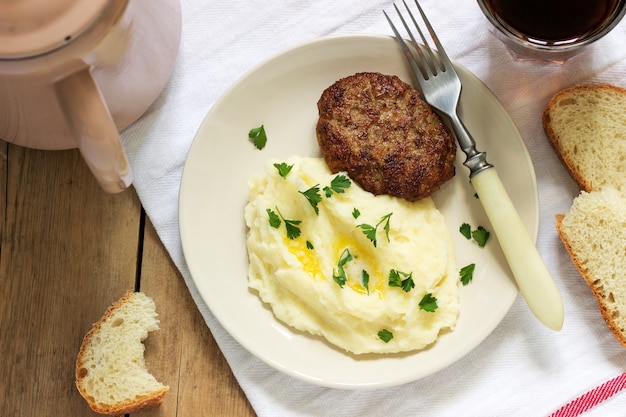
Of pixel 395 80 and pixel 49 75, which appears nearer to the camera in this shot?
pixel 49 75

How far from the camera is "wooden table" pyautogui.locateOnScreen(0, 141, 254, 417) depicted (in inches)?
118

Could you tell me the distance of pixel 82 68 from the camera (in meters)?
1.99

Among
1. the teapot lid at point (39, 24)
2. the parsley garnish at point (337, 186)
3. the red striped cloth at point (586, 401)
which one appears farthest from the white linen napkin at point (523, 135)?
the teapot lid at point (39, 24)

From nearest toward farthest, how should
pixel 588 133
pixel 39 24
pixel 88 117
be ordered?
1. pixel 39 24
2. pixel 88 117
3. pixel 588 133

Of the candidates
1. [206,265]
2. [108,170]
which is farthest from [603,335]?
[108,170]

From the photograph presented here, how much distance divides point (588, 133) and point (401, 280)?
0.99 meters

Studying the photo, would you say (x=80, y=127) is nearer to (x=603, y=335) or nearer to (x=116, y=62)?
(x=116, y=62)

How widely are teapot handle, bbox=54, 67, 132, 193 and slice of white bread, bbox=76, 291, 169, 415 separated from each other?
983 mm

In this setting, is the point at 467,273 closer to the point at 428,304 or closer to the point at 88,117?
Answer: the point at 428,304

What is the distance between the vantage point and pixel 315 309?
2.79m

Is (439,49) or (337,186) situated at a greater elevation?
(439,49)

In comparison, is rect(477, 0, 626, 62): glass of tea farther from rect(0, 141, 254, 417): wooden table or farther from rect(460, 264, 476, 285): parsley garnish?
rect(0, 141, 254, 417): wooden table

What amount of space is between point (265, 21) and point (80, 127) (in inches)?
47.7

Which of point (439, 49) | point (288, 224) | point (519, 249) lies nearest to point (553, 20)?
point (439, 49)
